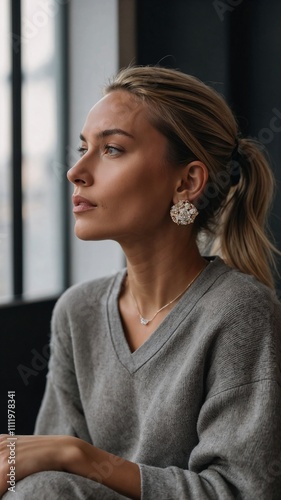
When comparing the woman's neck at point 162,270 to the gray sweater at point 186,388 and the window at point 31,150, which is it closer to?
the gray sweater at point 186,388

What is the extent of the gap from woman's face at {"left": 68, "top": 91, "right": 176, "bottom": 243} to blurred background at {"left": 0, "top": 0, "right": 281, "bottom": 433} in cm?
64

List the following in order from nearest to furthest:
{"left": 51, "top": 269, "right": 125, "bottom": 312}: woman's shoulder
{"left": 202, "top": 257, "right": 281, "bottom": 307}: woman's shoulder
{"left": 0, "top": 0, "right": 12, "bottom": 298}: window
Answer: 1. {"left": 202, "top": 257, "right": 281, "bottom": 307}: woman's shoulder
2. {"left": 51, "top": 269, "right": 125, "bottom": 312}: woman's shoulder
3. {"left": 0, "top": 0, "right": 12, "bottom": 298}: window

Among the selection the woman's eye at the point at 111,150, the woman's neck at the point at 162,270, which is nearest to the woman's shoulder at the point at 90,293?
the woman's neck at the point at 162,270

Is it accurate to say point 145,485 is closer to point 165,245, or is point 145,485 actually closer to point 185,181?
point 165,245

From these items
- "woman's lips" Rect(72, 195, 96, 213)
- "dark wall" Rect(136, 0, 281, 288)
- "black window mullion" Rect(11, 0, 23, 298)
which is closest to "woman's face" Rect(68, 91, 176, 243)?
"woman's lips" Rect(72, 195, 96, 213)

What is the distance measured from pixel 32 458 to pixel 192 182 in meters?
0.66

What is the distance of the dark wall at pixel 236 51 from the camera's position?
6.74ft

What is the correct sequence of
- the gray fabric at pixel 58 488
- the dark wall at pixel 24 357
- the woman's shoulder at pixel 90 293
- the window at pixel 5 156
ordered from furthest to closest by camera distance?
the window at pixel 5 156, the dark wall at pixel 24 357, the woman's shoulder at pixel 90 293, the gray fabric at pixel 58 488

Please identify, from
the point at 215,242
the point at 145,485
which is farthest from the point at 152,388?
the point at 215,242

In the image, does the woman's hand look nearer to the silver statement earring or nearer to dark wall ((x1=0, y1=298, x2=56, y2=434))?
the silver statement earring

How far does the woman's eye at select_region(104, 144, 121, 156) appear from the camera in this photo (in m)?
1.47

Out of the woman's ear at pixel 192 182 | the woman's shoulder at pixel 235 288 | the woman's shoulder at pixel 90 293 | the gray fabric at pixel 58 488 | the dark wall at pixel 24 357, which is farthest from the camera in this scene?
the dark wall at pixel 24 357

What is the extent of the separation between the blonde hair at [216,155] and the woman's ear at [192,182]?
0.02m

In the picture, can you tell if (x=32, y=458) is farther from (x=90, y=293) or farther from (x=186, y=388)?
(x=90, y=293)
